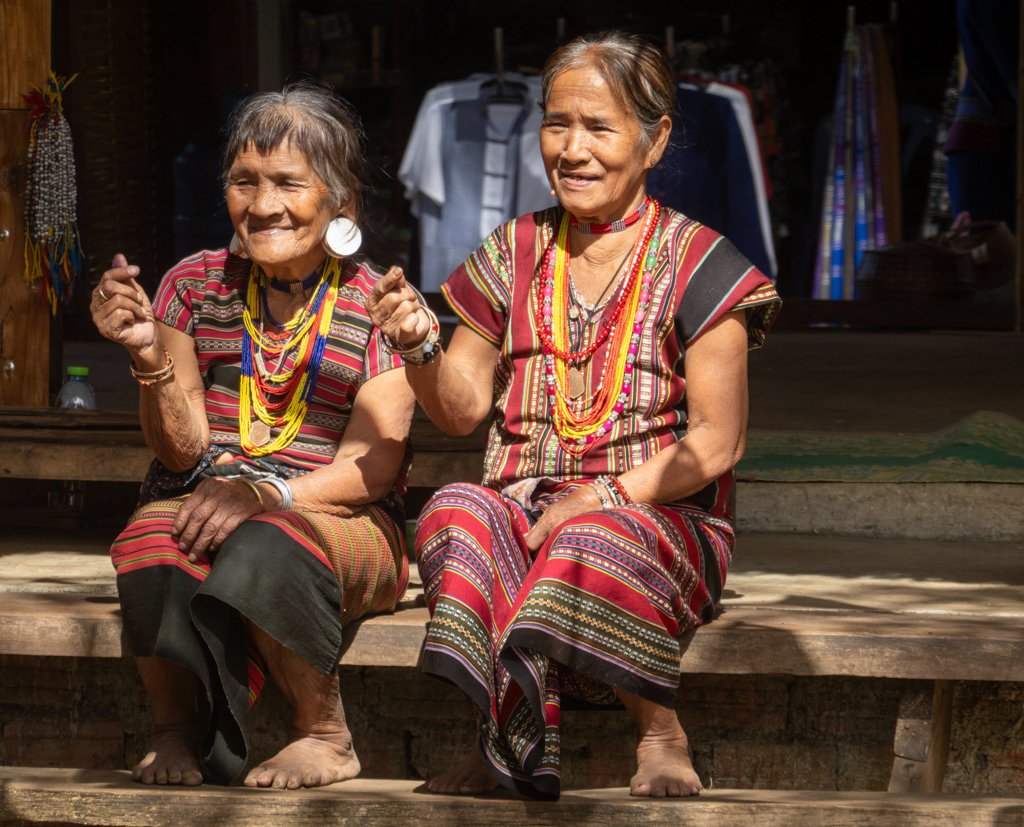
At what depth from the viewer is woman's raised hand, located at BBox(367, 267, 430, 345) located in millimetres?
2330

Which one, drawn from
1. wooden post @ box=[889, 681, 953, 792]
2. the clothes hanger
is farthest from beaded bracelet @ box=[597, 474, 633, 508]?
the clothes hanger

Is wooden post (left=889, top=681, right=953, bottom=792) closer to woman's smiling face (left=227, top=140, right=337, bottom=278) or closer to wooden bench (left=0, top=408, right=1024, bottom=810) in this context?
wooden bench (left=0, top=408, right=1024, bottom=810)

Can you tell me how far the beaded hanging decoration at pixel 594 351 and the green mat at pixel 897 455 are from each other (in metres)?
1.29

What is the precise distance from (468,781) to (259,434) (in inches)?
34.8

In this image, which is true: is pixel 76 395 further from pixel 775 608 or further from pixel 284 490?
pixel 775 608

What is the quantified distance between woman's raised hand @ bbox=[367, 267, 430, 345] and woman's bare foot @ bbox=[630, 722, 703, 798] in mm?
917

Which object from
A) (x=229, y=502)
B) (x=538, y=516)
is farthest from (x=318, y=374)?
(x=538, y=516)

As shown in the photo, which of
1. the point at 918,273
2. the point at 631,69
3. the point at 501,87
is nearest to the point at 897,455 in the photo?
the point at 631,69

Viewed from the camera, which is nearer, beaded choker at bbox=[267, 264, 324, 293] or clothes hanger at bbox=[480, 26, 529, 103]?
beaded choker at bbox=[267, 264, 324, 293]

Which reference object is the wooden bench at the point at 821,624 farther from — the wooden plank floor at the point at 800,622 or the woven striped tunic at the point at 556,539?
the woven striped tunic at the point at 556,539

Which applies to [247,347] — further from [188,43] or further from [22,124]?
[188,43]

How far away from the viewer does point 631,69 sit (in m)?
2.59

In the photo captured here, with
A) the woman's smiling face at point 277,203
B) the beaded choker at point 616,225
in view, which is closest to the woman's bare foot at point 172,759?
the woman's smiling face at point 277,203

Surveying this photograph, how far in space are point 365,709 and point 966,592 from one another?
4.88 feet
